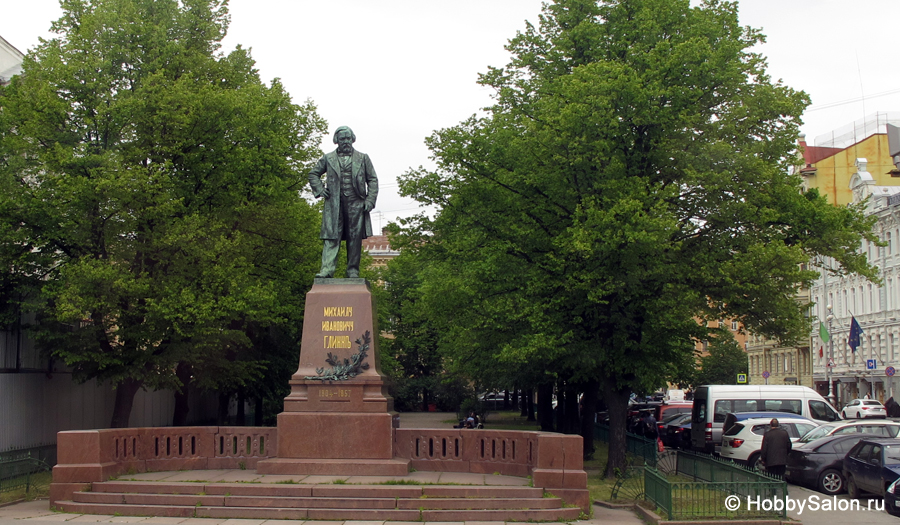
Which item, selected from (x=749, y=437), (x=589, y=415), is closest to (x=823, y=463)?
(x=749, y=437)

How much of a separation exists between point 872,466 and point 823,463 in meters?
1.71

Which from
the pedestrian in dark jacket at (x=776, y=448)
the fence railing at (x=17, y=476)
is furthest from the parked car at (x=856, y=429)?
the fence railing at (x=17, y=476)

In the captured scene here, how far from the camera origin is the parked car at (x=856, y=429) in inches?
856

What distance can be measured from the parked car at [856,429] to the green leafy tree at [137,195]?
14.2 meters

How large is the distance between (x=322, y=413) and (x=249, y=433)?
2.08 m

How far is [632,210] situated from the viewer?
826 inches

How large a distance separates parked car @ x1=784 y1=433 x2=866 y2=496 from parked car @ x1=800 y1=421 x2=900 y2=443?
1.40 m

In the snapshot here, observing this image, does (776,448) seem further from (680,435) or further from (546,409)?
(546,409)

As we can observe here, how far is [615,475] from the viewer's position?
906 inches

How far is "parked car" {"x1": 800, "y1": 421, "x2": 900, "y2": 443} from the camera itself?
856 inches

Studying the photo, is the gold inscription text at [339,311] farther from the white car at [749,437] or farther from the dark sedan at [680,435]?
the dark sedan at [680,435]

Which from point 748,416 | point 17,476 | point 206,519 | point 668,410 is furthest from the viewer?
point 668,410

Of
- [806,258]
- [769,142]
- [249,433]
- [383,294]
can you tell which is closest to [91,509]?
[249,433]

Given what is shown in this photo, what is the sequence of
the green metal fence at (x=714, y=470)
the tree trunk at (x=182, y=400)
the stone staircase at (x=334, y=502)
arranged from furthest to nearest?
the tree trunk at (x=182, y=400)
the green metal fence at (x=714, y=470)
the stone staircase at (x=334, y=502)
